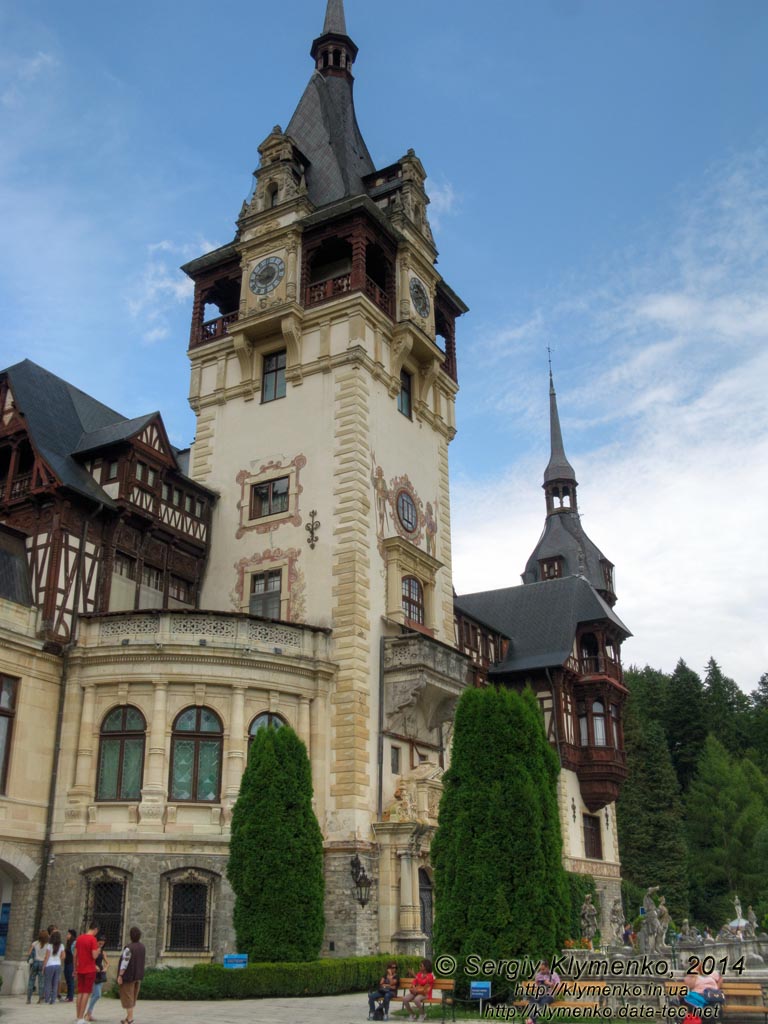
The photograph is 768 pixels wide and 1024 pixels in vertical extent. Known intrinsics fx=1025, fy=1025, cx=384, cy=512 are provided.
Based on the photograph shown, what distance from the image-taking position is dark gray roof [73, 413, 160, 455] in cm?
3128

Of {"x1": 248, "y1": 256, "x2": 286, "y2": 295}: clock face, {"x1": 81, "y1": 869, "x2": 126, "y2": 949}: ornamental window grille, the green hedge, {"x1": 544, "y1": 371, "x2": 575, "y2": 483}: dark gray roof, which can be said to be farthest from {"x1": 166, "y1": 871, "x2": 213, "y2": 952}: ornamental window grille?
{"x1": 544, "y1": 371, "x2": 575, "y2": 483}: dark gray roof

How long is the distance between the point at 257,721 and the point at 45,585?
6965 mm

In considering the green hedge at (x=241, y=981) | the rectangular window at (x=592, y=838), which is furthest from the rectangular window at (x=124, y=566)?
the rectangular window at (x=592, y=838)

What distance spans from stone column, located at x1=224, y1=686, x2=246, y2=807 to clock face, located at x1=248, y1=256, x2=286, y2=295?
618 inches

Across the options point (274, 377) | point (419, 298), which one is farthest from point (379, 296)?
point (274, 377)

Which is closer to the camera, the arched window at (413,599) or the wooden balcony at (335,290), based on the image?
the arched window at (413,599)

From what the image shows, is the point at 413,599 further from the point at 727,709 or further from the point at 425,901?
the point at 727,709

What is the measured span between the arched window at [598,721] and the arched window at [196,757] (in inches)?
1000

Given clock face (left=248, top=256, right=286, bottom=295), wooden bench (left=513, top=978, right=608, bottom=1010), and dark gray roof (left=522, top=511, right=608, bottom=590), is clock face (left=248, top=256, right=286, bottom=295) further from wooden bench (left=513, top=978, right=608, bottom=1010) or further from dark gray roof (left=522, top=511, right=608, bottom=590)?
dark gray roof (left=522, top=511, right=608, bottom=590)

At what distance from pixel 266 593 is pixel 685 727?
5737 cm

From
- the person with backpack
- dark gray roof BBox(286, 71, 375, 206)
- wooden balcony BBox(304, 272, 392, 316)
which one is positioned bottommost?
the person with backpack

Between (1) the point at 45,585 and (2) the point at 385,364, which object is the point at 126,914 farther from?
(2) the point at 385,364

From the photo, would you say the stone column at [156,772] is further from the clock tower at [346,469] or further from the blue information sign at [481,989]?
the blue information sign at [481,989]

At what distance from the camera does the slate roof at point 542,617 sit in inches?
1903
